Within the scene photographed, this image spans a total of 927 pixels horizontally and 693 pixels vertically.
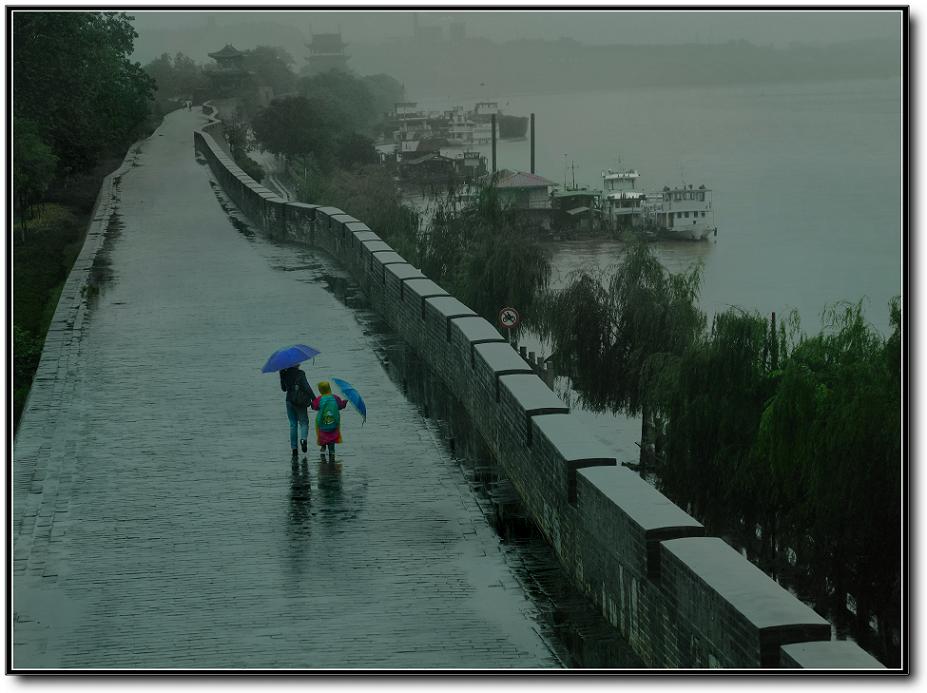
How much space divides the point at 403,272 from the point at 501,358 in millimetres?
4879

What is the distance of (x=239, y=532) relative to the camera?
9000 mm

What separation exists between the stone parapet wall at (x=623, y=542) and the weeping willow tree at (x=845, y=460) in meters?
4.57

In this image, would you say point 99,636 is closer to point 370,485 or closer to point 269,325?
point 370,485

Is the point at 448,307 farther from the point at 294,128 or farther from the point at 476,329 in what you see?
the point at 294,128

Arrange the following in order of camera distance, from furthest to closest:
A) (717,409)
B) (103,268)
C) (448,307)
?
1. (717,409)
2. (103,268)
3. (448,307)

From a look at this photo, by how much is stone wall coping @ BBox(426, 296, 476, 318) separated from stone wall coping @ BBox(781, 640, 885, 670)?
23.5ft

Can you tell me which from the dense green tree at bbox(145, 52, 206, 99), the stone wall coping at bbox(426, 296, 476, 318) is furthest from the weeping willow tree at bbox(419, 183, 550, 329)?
the dense green tree at bbox(145, 52, 206, 99)

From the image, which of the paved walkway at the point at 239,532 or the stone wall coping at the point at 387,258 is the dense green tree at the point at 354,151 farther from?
the paved walkway at the point at 239,532

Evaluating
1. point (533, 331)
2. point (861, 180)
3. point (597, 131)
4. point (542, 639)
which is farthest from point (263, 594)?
point (597, 131)

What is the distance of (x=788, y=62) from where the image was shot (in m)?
16.8

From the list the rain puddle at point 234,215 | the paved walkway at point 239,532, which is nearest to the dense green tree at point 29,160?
the rain puddle at point 234,215

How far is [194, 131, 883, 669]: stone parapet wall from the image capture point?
579 centimetres

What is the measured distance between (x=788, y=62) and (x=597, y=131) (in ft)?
226

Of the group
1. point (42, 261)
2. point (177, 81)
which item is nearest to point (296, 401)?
point (42, 261)
